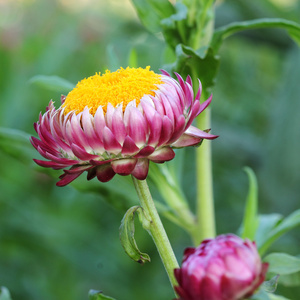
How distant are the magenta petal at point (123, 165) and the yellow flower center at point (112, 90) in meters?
0.08

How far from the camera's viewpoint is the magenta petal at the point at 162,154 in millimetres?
746

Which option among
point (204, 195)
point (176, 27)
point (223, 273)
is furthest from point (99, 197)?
point (223, 273)

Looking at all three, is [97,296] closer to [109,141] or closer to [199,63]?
[109,141]

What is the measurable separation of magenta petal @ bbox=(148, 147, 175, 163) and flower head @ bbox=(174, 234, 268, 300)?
0.55 feet

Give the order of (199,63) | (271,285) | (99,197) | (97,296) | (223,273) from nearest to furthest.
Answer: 1. (223,273)
2. (271,285)
3. (97,296)
4. (199,63)
5. (99,197)

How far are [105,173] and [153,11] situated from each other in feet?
1.76

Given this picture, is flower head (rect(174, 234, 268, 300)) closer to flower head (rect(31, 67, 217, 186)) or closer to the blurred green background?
flower head (rect(31, 67, 217, 186))

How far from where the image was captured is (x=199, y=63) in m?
1.00

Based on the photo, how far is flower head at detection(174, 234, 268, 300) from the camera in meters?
0.59

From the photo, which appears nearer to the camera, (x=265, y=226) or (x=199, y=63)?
(x=199, y=63)

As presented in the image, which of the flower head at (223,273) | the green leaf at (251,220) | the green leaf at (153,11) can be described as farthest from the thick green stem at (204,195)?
the flower head at (223,273)

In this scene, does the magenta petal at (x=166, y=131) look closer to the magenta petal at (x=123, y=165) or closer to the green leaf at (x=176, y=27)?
the magenta petal at (x=123, y=165)

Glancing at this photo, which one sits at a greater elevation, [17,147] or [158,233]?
[158,233]

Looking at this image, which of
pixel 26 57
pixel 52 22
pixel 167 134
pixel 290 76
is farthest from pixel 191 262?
pixel 52 22
